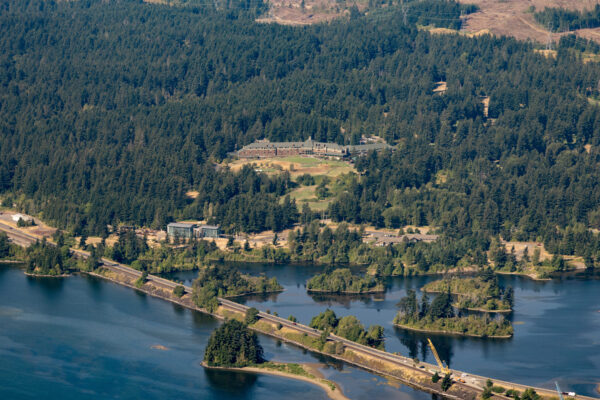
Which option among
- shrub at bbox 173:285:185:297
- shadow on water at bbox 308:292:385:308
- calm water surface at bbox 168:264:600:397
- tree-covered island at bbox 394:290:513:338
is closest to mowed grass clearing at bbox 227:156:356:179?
calm water surface at bbox 168:264:600:397

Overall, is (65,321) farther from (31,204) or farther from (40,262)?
(31,204)

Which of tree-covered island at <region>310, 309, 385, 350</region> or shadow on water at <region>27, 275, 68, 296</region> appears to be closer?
tree-covered island at <region>310, 309, 385, 350</region>

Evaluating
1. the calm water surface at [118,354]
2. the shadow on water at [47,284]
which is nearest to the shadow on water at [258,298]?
the calm water surface at [118,354]

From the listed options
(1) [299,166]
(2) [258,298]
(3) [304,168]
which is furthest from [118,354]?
(1) [299,166]

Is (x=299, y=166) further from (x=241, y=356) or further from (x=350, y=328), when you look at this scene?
(x=241, y=356)

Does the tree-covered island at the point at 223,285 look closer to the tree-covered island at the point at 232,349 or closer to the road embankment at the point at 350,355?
the road embankment at the point at 350,355

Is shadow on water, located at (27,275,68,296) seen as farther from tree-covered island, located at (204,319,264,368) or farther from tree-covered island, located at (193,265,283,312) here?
tree-covered island, located at (204,319,264,368)

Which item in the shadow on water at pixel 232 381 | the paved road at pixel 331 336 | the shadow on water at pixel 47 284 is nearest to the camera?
the paved road at pixel 331 336
